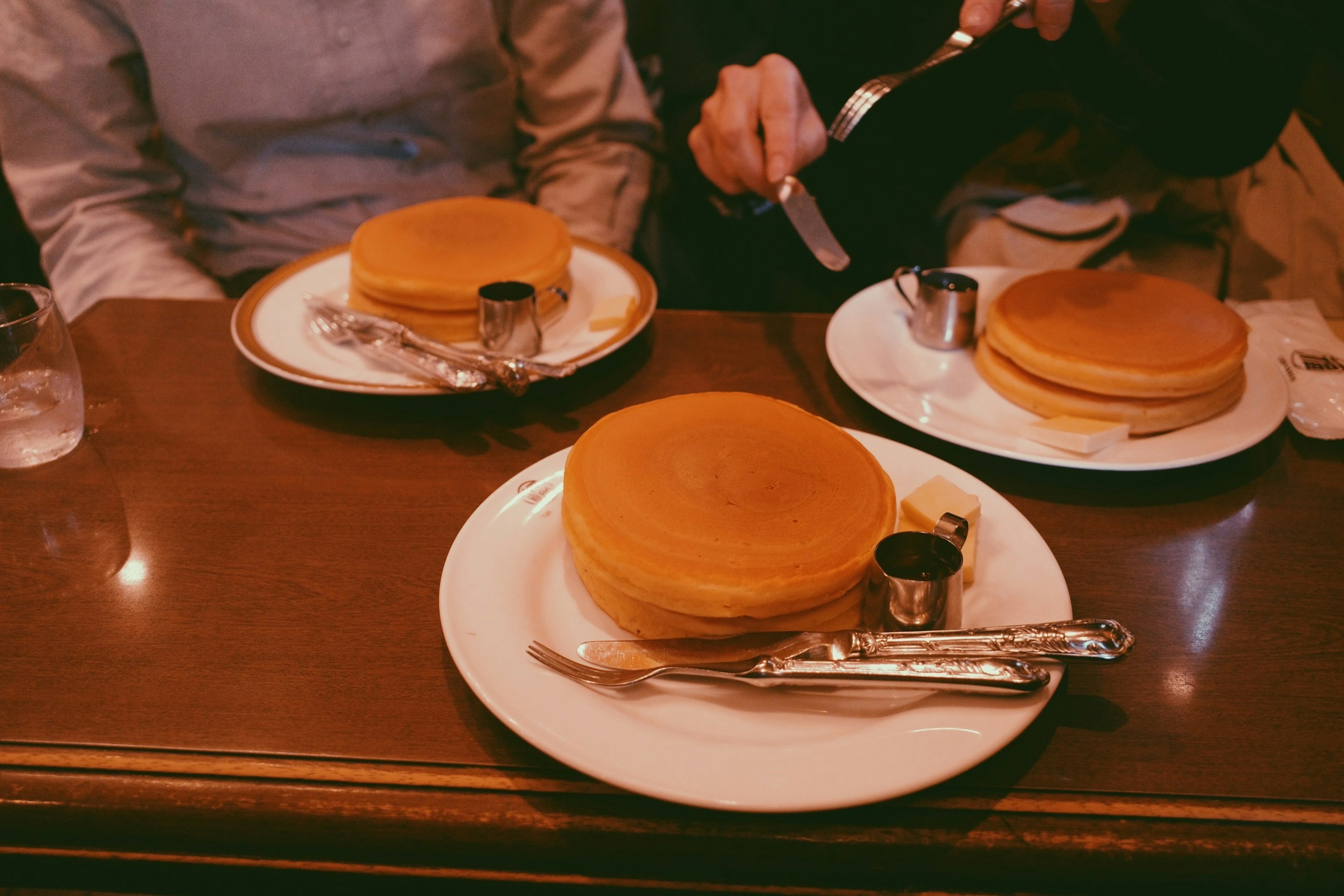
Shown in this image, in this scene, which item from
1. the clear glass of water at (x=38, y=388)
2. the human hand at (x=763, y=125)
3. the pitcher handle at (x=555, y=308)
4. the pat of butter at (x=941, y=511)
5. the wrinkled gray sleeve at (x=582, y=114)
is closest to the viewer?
the pat of butter at (x=941, y=511)

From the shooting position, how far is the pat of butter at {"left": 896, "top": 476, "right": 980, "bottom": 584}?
784 millimetres

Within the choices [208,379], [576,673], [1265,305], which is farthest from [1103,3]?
[208,379]

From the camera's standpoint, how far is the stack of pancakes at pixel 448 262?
125cm

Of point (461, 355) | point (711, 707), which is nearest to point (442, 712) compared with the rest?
point (711, 707)

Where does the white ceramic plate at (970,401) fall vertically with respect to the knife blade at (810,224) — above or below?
below

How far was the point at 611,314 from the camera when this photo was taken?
127cm

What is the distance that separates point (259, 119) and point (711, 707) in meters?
1.71

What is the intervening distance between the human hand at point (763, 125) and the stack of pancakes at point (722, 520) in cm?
71

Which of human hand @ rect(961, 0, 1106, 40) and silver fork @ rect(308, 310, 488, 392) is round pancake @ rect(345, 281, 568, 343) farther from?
human hand @ rect(961, 0, 1106, 40)

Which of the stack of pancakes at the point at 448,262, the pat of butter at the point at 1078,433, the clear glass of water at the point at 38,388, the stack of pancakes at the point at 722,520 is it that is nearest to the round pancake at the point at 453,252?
the stack of pancakes at the point at 448,262

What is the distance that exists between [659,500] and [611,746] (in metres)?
0.22

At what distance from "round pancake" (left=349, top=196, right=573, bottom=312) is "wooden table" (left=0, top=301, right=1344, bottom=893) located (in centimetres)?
30

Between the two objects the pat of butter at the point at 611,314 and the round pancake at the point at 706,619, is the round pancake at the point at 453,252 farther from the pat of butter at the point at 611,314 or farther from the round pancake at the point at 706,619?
the round pancake at the point at 706,619

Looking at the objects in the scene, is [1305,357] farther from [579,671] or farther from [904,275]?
[579,671]
